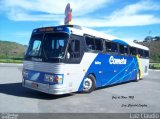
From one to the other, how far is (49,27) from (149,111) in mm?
5510

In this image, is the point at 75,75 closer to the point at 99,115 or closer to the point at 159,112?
the point at 99,115

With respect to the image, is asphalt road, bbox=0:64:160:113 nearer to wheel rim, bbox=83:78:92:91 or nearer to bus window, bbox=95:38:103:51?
wheel rim, bbox=83:78:92:91

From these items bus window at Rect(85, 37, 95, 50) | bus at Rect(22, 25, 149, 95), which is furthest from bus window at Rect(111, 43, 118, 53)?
bus window at Rect(85, 37, 95, 50)

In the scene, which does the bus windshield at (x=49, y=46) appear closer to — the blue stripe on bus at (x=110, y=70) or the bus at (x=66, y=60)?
the bus at (x=66, y=60)

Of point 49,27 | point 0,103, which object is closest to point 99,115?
point 0,103

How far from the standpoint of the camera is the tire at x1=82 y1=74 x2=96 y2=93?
1206 centimetres

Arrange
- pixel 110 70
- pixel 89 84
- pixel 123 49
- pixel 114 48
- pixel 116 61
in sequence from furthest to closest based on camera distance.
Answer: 1. pixel 123 49
2. pixel 116 61
3. pixel 114 48
4. pixel 110 70
5. pixel 89 84

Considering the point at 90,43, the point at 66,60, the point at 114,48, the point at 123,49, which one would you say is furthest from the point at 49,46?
the point at 123,49

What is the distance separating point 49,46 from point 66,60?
3.45 ft

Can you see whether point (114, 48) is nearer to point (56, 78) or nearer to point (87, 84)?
point (87, 84)

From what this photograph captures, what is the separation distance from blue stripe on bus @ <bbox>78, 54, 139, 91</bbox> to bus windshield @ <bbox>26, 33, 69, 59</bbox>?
224cm

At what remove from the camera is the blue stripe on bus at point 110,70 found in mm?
12772

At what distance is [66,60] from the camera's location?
401 inches

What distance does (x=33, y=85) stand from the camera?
10680 millimetres
